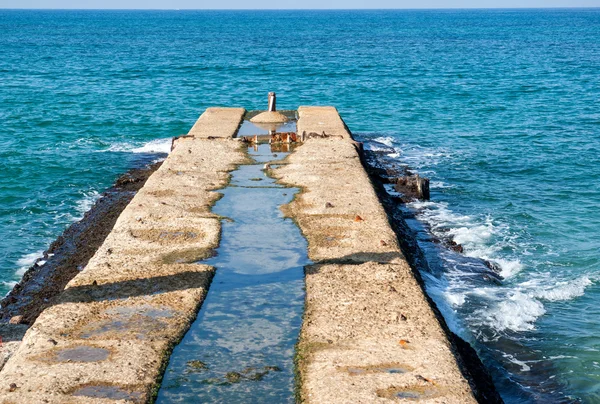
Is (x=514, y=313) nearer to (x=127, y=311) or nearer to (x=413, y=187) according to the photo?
(x=127, y=311)

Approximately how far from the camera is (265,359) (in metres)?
11.4

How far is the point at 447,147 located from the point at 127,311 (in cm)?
2217

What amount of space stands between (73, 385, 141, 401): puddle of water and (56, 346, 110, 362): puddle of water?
2.46 ft

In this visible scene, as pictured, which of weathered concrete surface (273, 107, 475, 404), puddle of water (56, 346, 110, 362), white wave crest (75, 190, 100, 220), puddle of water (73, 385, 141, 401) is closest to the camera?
puddle of water (73, 385, 141, 401)

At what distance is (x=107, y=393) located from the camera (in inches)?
403

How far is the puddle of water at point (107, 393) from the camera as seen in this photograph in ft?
33.3

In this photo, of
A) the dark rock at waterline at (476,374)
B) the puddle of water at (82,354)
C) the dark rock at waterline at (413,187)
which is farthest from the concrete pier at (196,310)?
the dark rock at waterline at (413,187)

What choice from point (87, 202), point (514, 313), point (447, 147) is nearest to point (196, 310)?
point (514, 313)

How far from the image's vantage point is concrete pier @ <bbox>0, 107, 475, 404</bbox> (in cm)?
1041

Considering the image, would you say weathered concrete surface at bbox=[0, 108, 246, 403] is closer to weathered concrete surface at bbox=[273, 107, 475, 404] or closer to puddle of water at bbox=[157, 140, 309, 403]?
puddle of water at bbox=[157, 140, 309, 403]

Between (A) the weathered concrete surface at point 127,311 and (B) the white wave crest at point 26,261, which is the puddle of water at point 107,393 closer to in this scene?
(A) the weathered concrete surface at point 127,311

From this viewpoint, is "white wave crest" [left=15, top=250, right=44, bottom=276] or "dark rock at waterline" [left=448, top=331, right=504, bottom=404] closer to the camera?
"dark rock at waterline" [left=448, top=331, right=504, bottom=404]

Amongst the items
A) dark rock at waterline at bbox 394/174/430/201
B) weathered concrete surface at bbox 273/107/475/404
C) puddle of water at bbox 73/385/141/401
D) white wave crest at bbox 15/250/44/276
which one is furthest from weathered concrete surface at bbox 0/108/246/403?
dark rock at waterline at bbox 394/174/430/201

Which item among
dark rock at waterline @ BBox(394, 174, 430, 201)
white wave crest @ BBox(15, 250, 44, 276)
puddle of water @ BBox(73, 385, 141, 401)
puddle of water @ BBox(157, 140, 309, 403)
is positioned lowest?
white wave crest @ BBox(15, 250, 44, 276)
